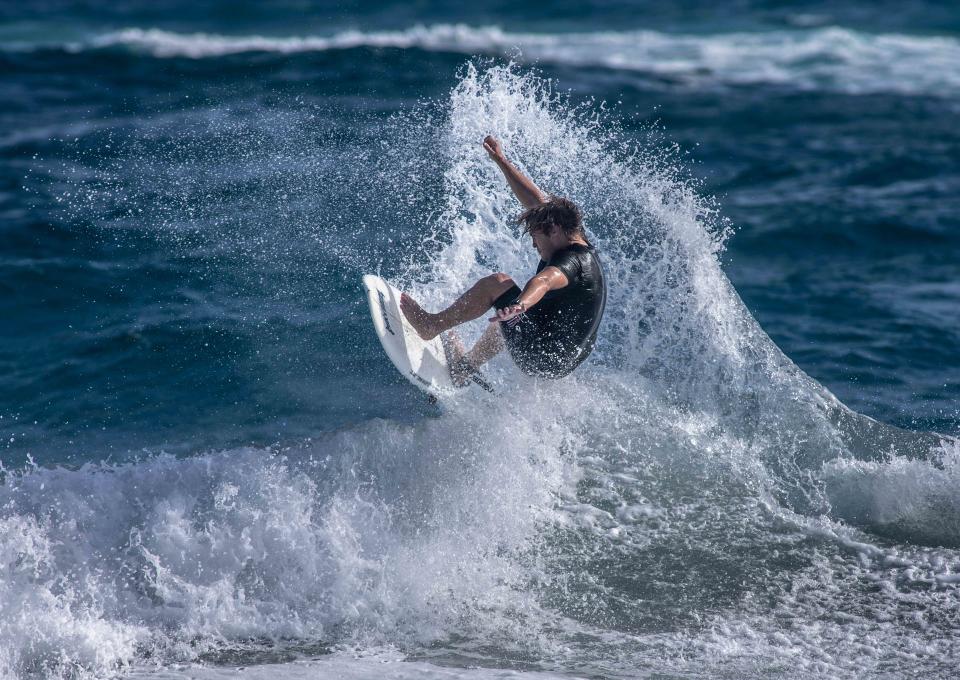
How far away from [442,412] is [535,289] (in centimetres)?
167

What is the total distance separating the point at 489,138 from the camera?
8148 millimetres

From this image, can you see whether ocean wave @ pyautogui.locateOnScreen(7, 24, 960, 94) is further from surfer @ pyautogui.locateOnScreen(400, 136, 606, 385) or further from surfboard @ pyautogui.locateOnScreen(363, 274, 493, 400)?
surfer @ pyautogui.locateOnScreen(400, 136, 606, 385)

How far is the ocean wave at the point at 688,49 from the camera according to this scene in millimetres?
19989

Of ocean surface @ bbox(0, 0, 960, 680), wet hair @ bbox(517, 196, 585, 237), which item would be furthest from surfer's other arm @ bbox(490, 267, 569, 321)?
ocean surface @ bbox(0, 0, 960, 680)

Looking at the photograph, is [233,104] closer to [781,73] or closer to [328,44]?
[328,44]

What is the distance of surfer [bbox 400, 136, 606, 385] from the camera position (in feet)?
23.7

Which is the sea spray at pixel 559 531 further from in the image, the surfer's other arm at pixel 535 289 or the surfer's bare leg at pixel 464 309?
the surfer's other arm at pixel 535 289

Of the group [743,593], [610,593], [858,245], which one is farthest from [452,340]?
[858,245]

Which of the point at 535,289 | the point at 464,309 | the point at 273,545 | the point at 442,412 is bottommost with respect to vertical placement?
the point at 273,545

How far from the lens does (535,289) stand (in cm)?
681

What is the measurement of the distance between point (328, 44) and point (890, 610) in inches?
697

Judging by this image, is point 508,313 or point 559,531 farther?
point 559,531

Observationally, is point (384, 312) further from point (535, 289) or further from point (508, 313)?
point (508, 313)

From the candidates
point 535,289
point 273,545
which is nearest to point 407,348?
point 535,289
